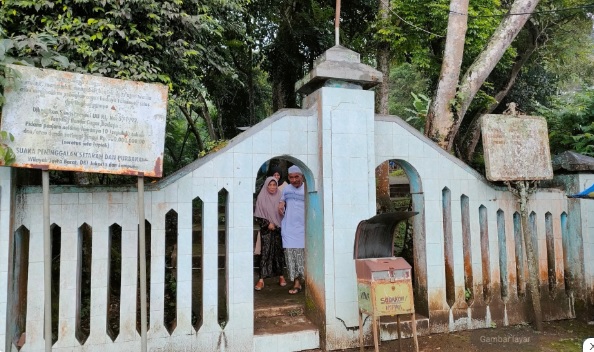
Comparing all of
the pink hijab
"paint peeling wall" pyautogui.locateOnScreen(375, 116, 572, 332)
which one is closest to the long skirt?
the pink hijab

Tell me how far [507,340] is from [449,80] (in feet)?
13.5

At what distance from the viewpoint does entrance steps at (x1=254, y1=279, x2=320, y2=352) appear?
4.23m

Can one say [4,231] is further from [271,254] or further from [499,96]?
[499,96]

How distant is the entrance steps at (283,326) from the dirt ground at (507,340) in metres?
0.52

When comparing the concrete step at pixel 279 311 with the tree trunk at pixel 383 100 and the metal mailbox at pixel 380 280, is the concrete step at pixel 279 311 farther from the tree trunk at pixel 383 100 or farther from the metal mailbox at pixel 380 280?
the tree trunk at pixel 383 100

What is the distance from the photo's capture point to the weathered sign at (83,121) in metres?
2.96

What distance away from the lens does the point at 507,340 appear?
4.65 m

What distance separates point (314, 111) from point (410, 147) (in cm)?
130

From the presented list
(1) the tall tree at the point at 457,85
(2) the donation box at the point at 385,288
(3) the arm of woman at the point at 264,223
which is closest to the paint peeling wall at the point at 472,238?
(2) the donation box at the point at 385,288

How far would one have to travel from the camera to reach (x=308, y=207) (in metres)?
4.80

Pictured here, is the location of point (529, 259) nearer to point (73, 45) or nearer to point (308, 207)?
point (308, 207)

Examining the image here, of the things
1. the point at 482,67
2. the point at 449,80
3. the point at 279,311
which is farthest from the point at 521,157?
the point at 279,311

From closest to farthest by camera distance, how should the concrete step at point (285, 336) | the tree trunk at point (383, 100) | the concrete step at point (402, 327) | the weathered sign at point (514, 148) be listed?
the concrete step at point (285, 336)
the concrete step at point (402, 327)
the weathered sign at point (514, 148)
the tree trunk at point (383, 100)

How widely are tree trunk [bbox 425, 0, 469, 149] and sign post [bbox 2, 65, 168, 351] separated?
15.9 ft
